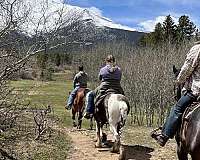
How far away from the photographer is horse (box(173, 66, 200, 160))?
18.3ft

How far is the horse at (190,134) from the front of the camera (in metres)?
5.58

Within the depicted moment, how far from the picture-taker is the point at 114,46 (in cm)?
5544

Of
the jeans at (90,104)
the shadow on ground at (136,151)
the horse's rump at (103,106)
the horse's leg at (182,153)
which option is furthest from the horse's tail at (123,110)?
the horse's leg at (182,153)

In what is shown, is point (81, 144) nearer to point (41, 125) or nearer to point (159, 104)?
point (41, 125)

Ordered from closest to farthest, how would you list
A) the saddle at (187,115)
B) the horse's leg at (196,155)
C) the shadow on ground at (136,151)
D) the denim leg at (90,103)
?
the horse's leg at (196,155), the saddle at (187,115), the shadow on ground at (136,151), the denim leg at (90,103)

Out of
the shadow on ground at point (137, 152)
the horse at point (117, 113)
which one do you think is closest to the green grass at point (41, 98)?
the horse at point (117, 113)

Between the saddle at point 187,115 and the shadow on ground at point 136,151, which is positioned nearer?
the saddle at point 187,115

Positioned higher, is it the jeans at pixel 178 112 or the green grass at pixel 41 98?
the jeans at pixel 178 112

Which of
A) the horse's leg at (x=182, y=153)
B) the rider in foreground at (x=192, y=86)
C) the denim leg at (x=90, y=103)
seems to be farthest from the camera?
the denim leg at (x=90, y=103)

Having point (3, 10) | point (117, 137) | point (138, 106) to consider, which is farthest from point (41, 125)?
point (138, 106)

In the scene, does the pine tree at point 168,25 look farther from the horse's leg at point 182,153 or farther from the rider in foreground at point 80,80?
the horse's leg at point 182,153

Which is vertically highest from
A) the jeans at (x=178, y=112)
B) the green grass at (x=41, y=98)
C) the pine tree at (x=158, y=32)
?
the pine tree at (x=158, y=32)

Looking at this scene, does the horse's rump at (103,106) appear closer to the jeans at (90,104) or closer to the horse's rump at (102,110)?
the horse's rump at (102,110)

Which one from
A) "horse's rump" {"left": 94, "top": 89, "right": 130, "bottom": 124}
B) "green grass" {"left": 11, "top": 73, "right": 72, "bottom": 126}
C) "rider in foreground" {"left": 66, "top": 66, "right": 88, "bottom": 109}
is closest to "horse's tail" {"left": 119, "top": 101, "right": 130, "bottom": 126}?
"horse's rump" {"left": 94, "top": 89, "right": 130, "bottom": 124}
